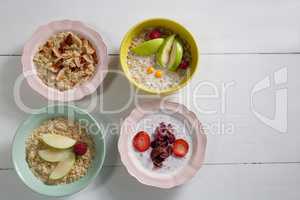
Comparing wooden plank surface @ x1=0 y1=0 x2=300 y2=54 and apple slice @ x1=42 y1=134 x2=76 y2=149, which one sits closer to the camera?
apple slice @ x1=42 y1=134 x2=76 y2=149

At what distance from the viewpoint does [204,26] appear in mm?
1286

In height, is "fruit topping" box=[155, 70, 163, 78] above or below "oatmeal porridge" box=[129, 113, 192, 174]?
above

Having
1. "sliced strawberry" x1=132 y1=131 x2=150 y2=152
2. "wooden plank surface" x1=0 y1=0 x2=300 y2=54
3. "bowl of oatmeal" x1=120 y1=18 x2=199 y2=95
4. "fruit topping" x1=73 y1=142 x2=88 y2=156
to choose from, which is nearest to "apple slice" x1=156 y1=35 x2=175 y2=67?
"bowl of oatmeal" x1=120 y1=18 x2=199 y2=95

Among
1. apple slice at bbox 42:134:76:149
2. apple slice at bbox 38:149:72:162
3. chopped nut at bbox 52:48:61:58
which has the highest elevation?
chopped nut at bbox 52:48:61:58

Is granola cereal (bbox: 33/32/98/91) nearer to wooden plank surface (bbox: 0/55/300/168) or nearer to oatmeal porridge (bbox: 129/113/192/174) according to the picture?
wooden plank surface (bbox: 0/55/300/168)

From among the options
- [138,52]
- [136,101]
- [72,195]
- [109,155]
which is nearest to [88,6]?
[138,52]

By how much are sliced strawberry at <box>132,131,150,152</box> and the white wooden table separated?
7 cm

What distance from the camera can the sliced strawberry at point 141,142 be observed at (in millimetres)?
1195

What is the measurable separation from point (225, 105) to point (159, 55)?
0.84 ft

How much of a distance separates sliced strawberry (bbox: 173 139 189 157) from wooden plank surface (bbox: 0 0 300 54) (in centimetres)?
29

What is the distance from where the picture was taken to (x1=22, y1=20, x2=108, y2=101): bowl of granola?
1.19 m

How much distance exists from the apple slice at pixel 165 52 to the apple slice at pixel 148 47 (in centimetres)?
1

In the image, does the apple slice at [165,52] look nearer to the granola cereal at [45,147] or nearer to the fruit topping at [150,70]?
the fruit topping at [150,70]

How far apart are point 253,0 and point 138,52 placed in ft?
1.32
